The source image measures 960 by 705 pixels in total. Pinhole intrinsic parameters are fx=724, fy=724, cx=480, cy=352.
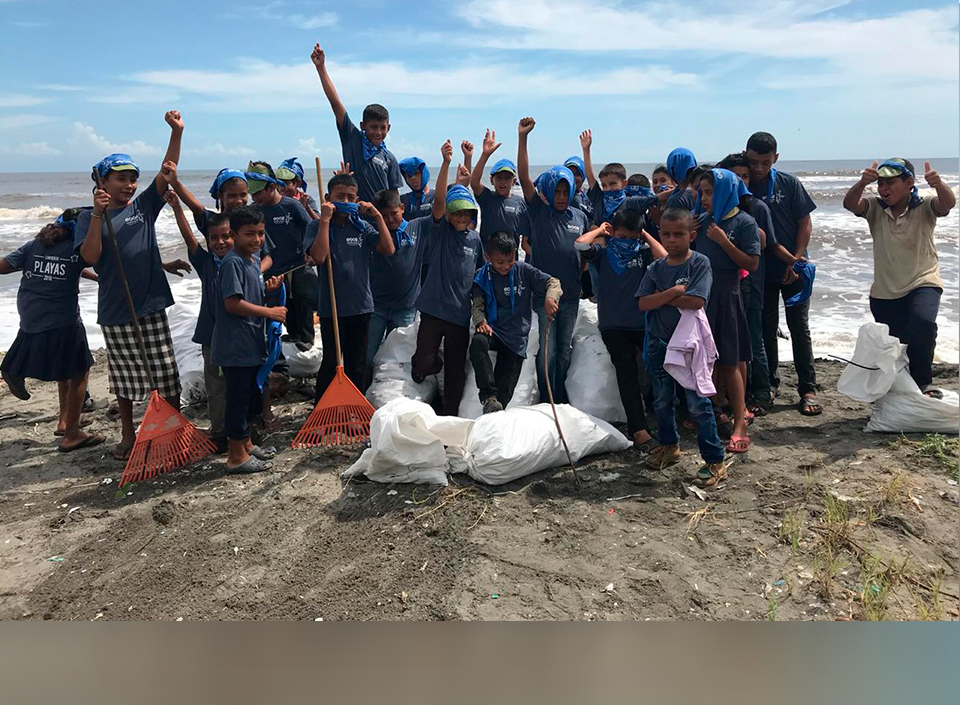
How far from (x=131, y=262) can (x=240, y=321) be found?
0.83m

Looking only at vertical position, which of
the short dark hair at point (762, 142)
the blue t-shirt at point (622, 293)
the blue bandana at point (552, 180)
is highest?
the short dark hair at point (762, 142)

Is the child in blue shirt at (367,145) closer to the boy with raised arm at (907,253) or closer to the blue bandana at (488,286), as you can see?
the blue bandana at (488,286)

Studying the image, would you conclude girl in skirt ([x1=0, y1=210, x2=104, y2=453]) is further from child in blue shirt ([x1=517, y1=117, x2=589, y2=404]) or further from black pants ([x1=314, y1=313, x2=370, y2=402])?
child in blue shirt ([x1=517, y1=117, x2=589, y2=404])

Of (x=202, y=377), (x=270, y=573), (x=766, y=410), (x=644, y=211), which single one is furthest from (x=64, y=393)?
(x=766, y=410)

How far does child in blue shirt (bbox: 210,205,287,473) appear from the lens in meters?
3.85

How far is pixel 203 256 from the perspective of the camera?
13.7 ft

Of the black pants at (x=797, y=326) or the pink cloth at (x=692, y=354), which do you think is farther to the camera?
the black pants at (x=797, y=326)

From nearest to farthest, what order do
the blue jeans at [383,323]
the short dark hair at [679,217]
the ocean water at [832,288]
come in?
1. the short dark hair at [679,217]
2. the blue jeans at [383,323]
3. the ocean water at [832,288]

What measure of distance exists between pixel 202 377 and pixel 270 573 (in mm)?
2589

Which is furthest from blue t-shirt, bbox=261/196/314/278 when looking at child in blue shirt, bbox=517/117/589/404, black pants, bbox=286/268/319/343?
child in blue shirt, bbox=517/117/589/404

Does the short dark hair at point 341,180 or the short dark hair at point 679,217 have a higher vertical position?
the short dark hair at point 341,180

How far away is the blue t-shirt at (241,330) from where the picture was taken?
12.8 feet

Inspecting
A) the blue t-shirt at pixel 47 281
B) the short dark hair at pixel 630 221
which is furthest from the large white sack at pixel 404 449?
the blue t-shirt at pixel 47 281

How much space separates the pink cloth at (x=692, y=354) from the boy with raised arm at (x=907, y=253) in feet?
5.01
